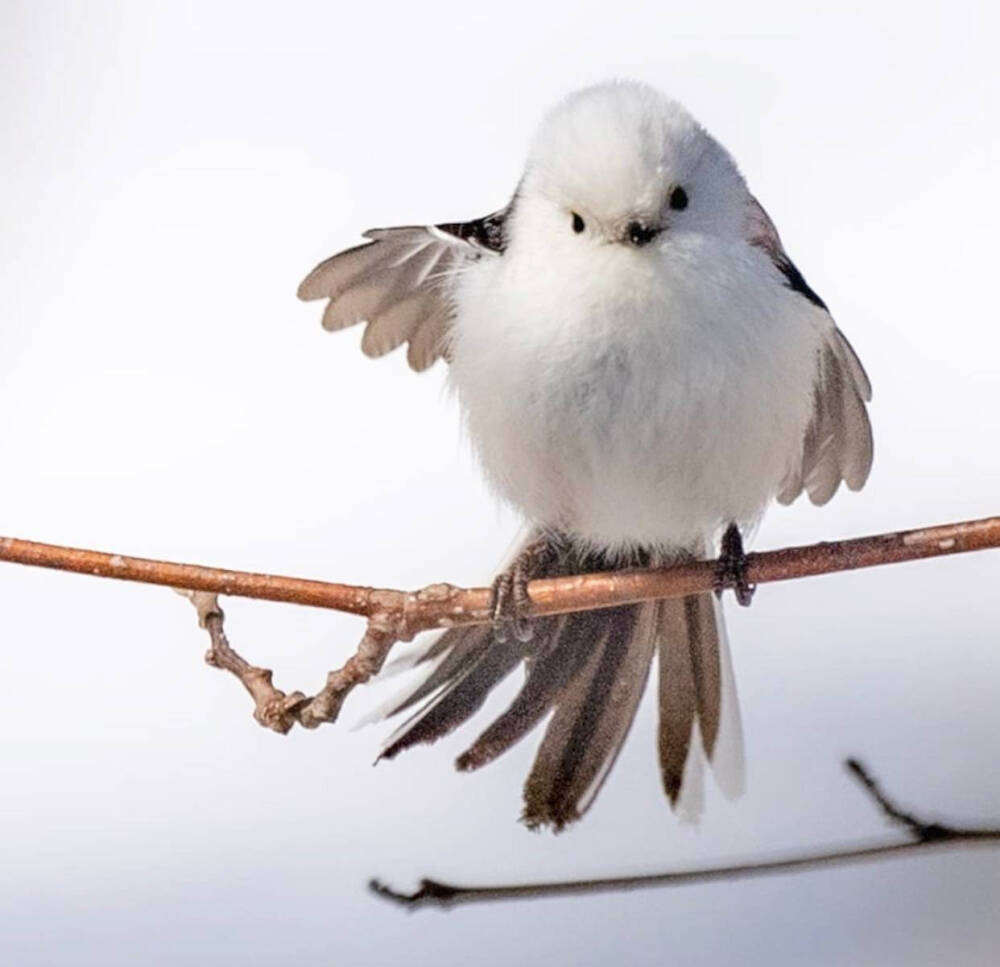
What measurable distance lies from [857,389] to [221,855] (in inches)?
22.2

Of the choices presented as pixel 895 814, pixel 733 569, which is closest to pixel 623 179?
pixel 733 569

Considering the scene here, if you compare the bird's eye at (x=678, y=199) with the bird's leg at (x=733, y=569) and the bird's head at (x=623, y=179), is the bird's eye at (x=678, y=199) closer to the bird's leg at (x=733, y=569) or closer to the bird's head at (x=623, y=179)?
the bird's head at (x=623, y=179)

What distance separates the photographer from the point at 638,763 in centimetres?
109

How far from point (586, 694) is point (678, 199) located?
36cm

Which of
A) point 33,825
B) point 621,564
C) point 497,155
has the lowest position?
point 33,825

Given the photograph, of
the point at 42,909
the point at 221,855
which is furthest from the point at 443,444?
the point at 42,909

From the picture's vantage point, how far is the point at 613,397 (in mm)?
879

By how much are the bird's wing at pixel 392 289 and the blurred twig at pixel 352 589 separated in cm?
25

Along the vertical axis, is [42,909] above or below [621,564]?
below

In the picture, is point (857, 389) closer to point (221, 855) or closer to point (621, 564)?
point (621, 564)

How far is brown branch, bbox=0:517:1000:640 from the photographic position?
0.83 m

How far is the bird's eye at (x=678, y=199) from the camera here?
86cm

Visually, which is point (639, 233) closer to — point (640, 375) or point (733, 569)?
point (640, 375)

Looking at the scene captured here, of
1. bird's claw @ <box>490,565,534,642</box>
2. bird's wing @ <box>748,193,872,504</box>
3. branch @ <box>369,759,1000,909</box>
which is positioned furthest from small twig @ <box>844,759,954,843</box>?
bird's claw @ <box>490,565,534,642</box>
